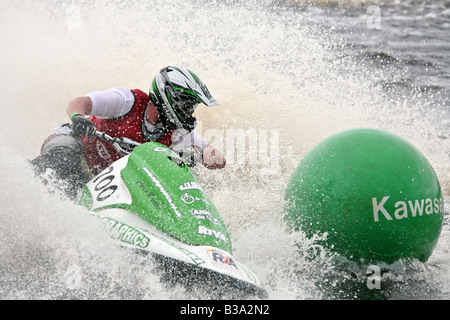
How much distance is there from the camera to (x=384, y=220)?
430 cm

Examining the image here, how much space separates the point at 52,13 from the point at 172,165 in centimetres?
663

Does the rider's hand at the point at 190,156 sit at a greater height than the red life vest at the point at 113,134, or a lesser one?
lesser

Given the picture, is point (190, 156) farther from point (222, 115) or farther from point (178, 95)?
point (222, 115)

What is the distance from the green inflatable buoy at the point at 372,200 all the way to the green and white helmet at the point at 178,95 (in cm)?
117

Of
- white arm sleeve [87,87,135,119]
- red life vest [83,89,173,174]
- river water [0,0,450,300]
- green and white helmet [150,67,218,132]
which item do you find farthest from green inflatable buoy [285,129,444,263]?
white arm sleeve [87,87,135,119]

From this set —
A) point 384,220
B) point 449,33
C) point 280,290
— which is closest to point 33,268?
point 280,290

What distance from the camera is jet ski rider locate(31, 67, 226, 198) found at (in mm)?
4789

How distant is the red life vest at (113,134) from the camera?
199 inches

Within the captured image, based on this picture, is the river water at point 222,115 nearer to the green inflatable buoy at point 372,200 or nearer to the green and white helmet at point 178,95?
the green inflatable buoy at point 372,200

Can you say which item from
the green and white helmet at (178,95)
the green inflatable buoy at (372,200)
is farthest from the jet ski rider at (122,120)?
the green inflatable buoy at (372,200)

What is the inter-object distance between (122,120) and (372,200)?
2.34 metres

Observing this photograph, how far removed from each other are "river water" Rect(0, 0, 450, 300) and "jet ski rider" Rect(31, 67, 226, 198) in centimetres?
36

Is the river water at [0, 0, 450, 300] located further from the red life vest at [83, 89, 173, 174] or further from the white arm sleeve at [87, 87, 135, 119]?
the white arm sleeve at [87, 87, 135, 119]
